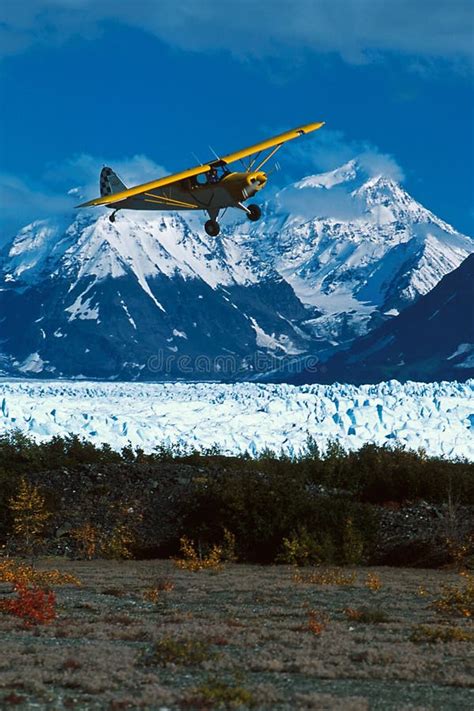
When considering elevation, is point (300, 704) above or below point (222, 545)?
below

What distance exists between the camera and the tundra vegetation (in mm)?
11930

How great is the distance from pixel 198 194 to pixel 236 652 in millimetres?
15636

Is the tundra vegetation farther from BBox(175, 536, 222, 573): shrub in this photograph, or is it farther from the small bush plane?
the small bush plane

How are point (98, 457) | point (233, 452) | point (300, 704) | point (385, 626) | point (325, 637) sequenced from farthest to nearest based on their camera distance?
point (233, 452) → point (98, 457) → point (385, 626) → point (325, 637) → point (300, 704)

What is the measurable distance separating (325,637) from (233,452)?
1776 inches

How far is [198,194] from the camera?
27500 millimetres

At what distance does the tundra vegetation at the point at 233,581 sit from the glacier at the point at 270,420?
18346mm

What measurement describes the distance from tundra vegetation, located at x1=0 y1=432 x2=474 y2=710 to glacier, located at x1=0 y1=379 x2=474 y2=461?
1835cm

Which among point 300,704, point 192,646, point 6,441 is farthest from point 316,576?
point 6,441

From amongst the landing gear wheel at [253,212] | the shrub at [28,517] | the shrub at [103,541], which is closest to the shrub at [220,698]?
the landing gear wheel at [253,212]

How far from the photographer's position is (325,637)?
49.2ft

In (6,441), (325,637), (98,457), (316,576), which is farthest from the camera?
(6,441)

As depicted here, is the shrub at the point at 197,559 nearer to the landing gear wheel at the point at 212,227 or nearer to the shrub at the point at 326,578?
the shrub at the point at 326,578

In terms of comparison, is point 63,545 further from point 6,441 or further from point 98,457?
point 6,441
